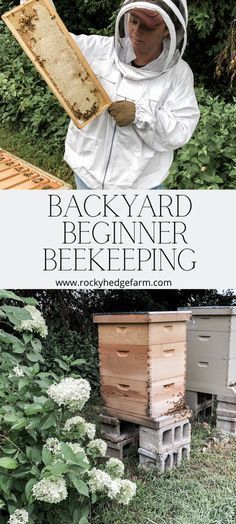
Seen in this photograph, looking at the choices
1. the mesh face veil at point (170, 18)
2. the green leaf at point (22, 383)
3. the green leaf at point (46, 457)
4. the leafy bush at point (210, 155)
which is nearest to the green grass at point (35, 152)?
the leafy bush at point (210, 155)

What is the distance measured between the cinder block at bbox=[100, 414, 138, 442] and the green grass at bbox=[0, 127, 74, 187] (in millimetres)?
1354

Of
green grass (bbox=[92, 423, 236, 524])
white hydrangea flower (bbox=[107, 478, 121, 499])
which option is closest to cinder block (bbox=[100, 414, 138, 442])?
green grass (bbox=[92, 423, 236, 524])

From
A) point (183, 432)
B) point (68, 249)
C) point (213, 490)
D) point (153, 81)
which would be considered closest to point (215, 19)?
point (153, 81)

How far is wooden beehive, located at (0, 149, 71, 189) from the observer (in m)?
2.23

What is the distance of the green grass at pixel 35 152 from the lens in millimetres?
2953

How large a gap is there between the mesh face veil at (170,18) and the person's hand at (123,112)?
22 cm

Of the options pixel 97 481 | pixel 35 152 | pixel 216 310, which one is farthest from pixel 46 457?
pixel 35 152

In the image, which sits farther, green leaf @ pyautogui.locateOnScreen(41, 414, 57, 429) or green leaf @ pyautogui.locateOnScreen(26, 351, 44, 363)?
green leaf @ pyautogui.locateOnScreen(26, 351, 44, 363)

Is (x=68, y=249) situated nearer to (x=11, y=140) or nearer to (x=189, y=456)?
(x=189, y=456)

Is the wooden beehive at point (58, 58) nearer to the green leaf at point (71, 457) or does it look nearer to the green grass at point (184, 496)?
the green leaf at point (71, 457)

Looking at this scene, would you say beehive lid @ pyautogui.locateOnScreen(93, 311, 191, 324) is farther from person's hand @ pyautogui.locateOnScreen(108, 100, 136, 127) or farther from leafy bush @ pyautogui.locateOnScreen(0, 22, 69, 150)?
leafy bush @ pyautogui.locateOnScreen(0, 22, 69, 150)

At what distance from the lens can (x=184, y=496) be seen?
7.38 feet

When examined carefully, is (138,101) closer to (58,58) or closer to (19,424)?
(58,58)

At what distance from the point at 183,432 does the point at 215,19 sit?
8.48 ft
